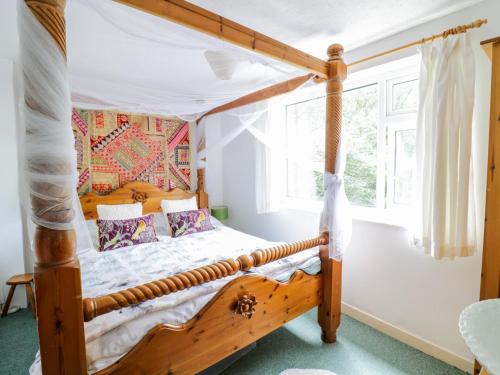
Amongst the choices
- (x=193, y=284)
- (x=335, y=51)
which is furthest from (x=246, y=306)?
(x=335, y=51)

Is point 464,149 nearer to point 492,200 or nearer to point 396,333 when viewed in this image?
point 492,200

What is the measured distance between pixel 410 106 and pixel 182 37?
177cm

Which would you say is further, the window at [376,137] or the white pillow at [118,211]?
the white pillow at [118,211]

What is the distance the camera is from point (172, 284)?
1.17m

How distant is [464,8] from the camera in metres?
1.64

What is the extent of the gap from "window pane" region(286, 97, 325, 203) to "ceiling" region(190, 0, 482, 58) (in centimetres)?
73

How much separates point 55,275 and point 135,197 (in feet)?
7.55

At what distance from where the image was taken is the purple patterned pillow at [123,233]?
2.45 meters

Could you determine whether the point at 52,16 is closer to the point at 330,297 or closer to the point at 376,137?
the point at 330,297

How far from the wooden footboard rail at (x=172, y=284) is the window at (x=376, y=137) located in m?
1.03

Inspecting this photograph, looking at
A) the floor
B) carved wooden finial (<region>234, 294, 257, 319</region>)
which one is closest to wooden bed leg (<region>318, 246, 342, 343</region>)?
the floor

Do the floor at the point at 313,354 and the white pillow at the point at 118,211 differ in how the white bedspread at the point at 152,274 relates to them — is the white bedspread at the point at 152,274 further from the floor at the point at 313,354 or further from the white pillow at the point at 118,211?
the floor at the point at 313,354

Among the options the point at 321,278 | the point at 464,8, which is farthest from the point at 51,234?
the point at 464,8

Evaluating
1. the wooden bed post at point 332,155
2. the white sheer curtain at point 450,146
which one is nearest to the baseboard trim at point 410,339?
the wooden bed post at point 332,155
